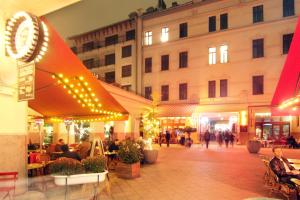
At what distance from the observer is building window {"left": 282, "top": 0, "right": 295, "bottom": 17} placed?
24750 millimetres

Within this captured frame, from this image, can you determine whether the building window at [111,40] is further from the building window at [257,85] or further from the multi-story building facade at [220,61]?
the building window at [257,85]

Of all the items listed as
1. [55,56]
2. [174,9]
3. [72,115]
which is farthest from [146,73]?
[55,56]

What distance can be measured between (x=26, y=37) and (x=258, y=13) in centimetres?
2448

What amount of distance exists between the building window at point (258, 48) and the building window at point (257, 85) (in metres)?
1.89

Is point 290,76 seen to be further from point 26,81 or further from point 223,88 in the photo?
point 223,88

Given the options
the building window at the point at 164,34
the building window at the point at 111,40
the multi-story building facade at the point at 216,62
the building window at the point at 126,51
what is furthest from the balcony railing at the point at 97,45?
the building window at the point at 164,34

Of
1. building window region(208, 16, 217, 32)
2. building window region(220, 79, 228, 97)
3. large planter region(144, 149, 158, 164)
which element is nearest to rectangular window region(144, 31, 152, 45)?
building window region(208, 16, 217, 32)

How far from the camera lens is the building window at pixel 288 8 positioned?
24.8m

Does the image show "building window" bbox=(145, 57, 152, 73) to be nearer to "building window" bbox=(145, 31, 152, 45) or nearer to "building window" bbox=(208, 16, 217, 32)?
"building window" bbox=(145, 31, 152, 45)

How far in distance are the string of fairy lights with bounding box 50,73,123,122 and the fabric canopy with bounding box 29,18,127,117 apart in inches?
4.4

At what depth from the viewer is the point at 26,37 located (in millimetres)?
5508

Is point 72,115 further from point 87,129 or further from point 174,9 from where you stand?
point 174,9

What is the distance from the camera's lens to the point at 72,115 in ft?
41.4

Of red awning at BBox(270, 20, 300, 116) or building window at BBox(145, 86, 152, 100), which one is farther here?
building window at BBox(145, 86, 152, 100)
